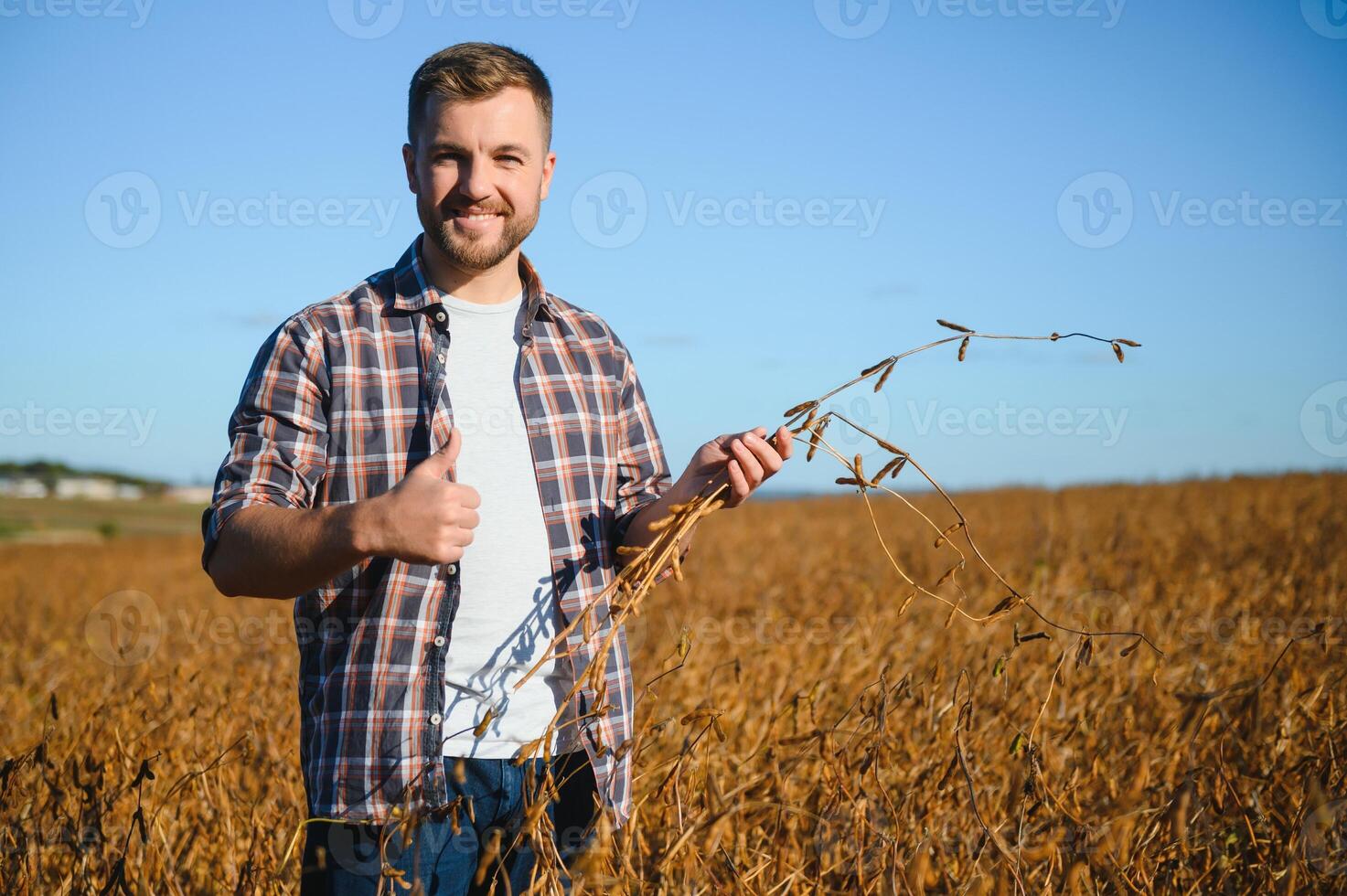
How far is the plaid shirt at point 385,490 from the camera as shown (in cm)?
183

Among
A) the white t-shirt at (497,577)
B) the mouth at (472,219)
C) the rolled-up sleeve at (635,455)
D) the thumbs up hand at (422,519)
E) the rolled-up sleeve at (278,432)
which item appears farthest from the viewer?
the rolled-up sleeve at (635,455)

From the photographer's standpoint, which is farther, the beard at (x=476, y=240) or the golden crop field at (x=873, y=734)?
the beard at (x=476, y=240)

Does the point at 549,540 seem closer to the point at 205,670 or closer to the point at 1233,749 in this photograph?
the point at 1233,749

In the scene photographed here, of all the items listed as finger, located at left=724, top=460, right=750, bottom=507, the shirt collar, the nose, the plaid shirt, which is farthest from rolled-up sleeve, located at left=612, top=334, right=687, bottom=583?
the nose

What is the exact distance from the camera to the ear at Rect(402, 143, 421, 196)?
2.07 m

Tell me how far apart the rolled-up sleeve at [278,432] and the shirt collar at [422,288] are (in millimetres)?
205

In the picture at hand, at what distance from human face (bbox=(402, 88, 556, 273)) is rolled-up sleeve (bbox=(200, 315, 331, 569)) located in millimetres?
339

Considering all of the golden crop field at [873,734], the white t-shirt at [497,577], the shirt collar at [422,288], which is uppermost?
the shirt collar at [422,288]

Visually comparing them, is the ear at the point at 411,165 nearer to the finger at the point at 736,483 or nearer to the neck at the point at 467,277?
the neck at the point at 467,277

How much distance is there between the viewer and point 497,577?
1.93 m

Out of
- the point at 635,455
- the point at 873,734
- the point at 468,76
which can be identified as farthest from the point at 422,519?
the point at 873,734

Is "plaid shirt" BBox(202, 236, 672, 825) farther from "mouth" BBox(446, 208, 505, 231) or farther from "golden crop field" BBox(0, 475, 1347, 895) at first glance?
"golden crop field" BBox(0, 475, 1347, 895)

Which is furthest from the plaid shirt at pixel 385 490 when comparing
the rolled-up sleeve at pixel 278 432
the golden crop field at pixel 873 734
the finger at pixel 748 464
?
the finger at pixel 748 464

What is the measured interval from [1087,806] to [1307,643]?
2.42 metres
